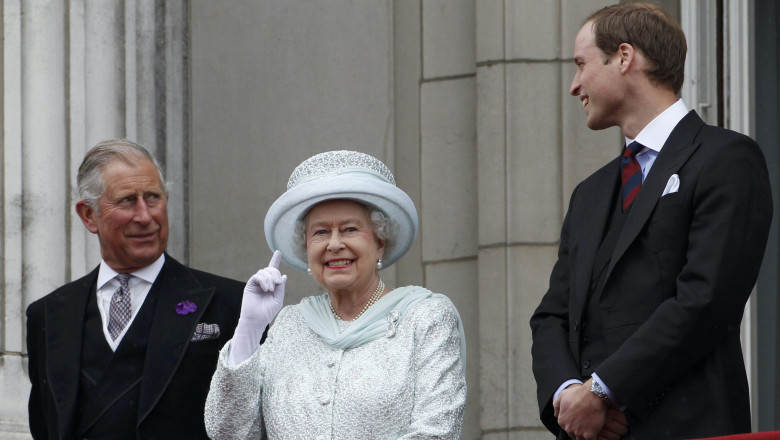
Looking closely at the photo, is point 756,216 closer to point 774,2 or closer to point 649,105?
point 649,105

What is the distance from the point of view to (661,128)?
12.2ft

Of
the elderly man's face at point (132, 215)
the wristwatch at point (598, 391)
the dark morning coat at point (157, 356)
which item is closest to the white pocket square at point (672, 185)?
the wristwatch at point (598, 391)

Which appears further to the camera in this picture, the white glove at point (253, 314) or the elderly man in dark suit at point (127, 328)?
the elderly man in dark suit at point (127, 328)

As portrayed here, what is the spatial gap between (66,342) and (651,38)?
79.4 inches

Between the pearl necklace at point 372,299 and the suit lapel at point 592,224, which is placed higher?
the suit lapel at point 592,224

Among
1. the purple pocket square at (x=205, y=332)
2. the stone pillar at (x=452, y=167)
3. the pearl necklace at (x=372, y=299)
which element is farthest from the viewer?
the stone pillar at (x=452, y=167)

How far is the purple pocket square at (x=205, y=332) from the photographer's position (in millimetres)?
4293

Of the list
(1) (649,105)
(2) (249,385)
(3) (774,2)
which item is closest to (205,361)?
(2) (249,385)

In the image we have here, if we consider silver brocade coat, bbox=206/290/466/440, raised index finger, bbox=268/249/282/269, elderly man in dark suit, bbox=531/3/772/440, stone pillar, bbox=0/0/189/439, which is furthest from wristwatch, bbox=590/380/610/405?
stone pillar, bbox=0/0/189/439

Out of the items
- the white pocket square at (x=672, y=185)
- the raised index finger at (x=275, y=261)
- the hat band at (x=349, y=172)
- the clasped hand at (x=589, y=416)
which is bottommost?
the clasped hand at (x=589, y=416)

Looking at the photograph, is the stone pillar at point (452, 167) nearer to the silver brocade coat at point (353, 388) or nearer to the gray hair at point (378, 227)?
the gray hair at point (378, 227)

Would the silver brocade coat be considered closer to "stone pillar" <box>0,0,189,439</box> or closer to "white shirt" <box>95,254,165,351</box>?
"white shirt" <box>95,254,165,351</box>

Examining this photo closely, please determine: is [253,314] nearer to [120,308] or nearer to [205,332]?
[205,332]

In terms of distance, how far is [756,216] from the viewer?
3463 mm
